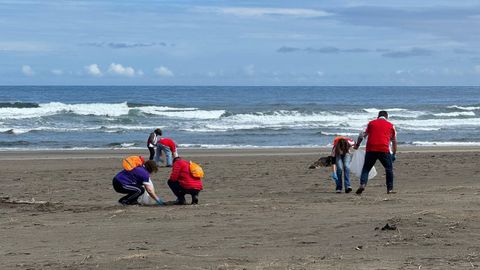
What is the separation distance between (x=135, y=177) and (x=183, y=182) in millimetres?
743

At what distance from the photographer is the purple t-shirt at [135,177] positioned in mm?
12578

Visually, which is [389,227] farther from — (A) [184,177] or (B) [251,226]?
(A) [184,177]

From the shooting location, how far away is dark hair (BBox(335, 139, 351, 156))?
1441 cm

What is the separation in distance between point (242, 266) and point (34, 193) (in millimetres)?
8824

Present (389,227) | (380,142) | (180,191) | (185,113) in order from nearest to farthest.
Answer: (389,227), (180,191), (380,142), (185,113)

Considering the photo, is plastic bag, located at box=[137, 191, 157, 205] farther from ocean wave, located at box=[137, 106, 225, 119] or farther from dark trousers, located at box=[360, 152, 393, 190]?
ocean wave, located at box=[137, 106, 225, 119]

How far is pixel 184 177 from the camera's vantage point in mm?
12656

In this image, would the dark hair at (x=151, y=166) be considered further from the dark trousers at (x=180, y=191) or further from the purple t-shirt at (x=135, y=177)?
the dark trousers at (x=180, y=191)

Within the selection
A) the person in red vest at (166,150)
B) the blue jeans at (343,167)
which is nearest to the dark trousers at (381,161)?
the blue jeans at (343,167)

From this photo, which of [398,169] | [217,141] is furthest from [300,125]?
[398,169]

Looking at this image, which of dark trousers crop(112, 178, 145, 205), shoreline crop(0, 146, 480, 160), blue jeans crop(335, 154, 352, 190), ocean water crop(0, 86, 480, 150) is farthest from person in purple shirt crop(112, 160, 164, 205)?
ocean water crop(0, 86, 480, 150)

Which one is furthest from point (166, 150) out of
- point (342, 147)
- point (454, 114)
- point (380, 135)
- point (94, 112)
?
point (454, 114)

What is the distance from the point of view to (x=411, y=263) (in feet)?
24.4

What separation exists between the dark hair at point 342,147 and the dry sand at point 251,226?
2.76 ft
